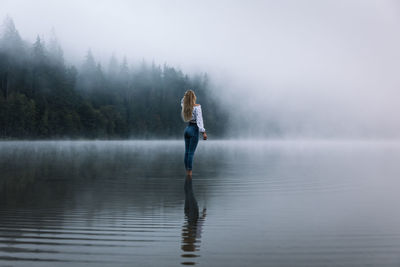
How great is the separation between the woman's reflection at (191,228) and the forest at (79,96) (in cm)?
6560

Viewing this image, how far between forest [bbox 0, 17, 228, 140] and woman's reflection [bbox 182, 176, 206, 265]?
65.6 metres

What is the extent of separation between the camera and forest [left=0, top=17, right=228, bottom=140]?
71.5m

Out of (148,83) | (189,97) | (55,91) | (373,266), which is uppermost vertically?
(148,83)

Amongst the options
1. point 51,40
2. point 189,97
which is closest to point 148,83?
point 51,40

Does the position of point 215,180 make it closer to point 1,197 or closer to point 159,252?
point 1,197

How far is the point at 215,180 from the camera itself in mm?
10461

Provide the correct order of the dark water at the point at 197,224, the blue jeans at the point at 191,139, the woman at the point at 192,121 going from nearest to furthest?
1. the dark water at the point at 197,224
2. the blue jeans at the point at 191,139
3. the woman at the point at 192,121

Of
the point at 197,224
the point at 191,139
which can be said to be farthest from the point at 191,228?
the point at 191,139

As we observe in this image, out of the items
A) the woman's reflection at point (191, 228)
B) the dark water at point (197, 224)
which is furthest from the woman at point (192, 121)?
the woman's reflection at point (191, 228)

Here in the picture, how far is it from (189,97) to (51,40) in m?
83.1

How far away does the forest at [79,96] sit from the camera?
71500 millimetres

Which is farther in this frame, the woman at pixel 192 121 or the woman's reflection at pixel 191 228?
the woman at pixel 192 121

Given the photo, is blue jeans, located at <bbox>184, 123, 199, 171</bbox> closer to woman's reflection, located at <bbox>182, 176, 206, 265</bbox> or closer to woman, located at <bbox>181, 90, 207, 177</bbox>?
woman, located at <bbox>181, 90, 207, 177</bbox>

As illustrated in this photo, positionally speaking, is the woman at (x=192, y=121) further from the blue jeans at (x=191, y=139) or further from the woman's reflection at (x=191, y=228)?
the woman's reflection at (x=191, y=228)
